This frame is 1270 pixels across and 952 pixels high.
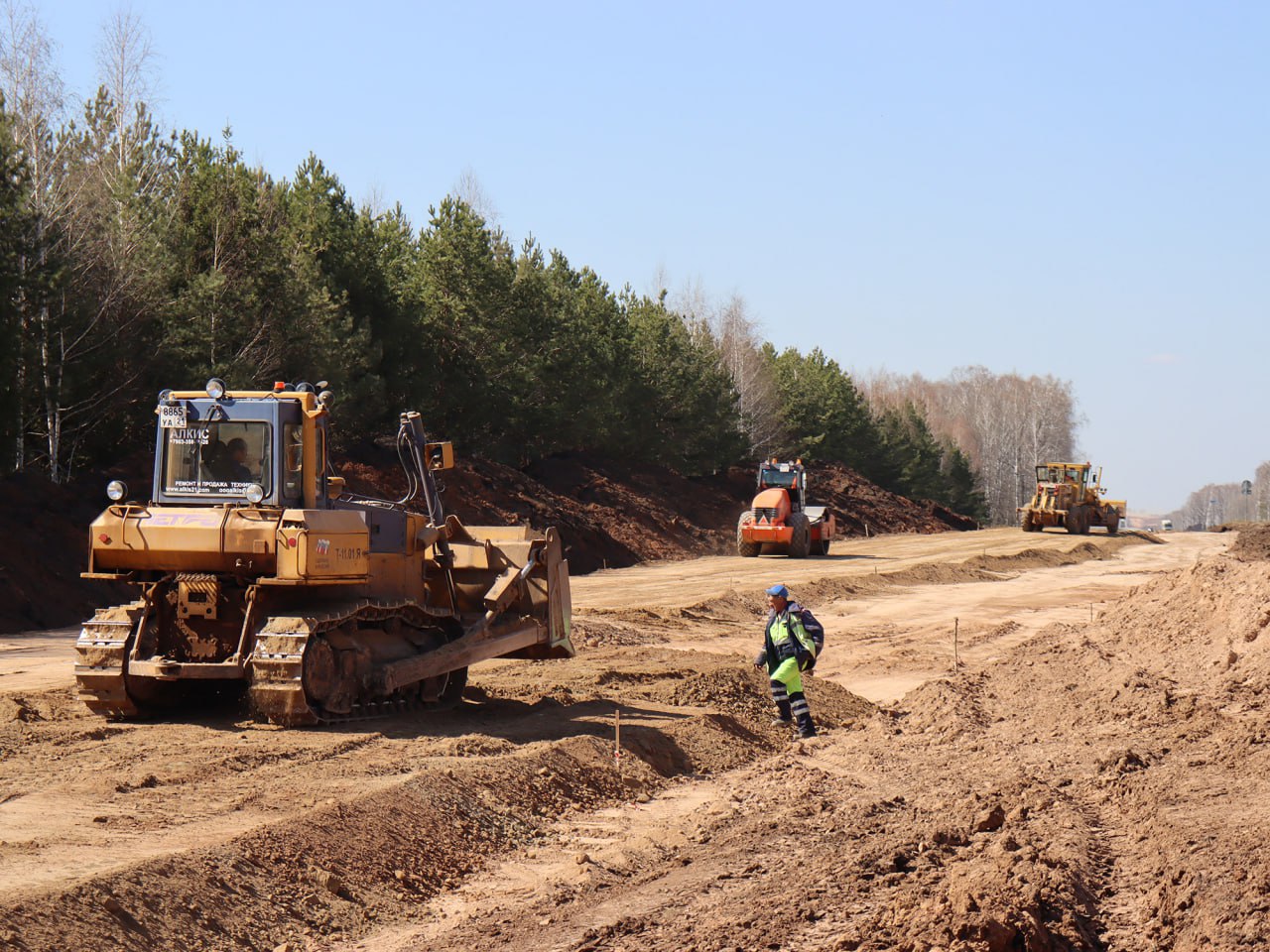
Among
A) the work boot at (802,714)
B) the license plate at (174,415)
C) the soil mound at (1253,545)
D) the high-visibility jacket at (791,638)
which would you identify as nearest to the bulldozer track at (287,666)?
the license plate at (174,415)

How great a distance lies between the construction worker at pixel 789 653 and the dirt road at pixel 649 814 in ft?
1.39

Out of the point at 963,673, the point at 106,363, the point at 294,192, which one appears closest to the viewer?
the point at 963,673

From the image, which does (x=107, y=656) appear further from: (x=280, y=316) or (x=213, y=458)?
(x=280, y=316)

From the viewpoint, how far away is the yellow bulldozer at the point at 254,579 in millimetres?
11625

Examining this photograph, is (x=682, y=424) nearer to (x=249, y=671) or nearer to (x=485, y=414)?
(x=485, y=414)

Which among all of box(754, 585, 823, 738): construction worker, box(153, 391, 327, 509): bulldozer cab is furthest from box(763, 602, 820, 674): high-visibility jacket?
box(153, 391, 327, 509): bulldozer cab

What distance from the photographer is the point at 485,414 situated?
4031cm

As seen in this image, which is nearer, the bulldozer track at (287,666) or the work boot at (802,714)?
the bulldozer track at (287,666)

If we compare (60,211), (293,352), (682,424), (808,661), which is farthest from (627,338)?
(808,661)

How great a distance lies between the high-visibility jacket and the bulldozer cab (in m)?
4.54

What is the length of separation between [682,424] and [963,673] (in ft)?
119

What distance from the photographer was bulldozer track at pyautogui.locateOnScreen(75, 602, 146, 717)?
11.9 m

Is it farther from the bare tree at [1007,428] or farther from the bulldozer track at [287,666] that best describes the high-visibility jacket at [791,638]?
the bare tree at [1007,428]

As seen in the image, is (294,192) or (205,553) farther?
(294,192)
